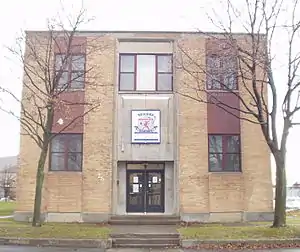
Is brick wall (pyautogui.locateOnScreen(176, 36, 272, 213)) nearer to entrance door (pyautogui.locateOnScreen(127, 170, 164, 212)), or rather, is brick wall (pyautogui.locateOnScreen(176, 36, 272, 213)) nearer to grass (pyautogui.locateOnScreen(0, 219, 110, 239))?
entrance door (pyautogui.locateOnScreen(127, 170, 164, 212))

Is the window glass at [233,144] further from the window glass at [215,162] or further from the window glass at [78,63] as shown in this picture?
the window glass at [78,63]

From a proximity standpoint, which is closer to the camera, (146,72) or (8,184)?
(146,72)

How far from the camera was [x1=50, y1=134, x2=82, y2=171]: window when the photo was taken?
77.8ft

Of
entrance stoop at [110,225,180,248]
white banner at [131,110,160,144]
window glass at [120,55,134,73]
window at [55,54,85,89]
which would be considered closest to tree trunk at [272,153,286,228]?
entrance stoop at [110,225,180,248]

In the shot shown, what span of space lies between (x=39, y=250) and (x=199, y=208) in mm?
10453

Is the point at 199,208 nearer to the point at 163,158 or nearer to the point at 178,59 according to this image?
the point at 163,158

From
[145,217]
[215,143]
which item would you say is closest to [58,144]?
[145,217]

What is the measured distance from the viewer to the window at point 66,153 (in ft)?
77.8

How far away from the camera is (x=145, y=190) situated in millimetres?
24188

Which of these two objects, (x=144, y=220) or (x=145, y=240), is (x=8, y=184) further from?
(x=145, y=240)

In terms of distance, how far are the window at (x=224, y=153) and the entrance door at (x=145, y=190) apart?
2786 mm

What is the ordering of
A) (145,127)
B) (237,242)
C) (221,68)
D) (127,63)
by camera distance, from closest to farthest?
(237,242)
(221,68)
(145,127)
(127,63)

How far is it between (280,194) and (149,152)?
7696mm

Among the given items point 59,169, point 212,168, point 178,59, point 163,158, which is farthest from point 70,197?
point 178,59
